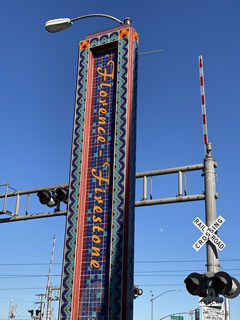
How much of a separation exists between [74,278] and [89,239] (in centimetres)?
121

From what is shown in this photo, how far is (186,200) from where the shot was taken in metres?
15.8

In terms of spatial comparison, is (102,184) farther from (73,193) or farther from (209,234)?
(209,234)

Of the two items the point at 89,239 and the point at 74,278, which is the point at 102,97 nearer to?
the point at 89,239

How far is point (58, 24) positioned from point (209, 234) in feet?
30.1

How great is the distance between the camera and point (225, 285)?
30.5 ft

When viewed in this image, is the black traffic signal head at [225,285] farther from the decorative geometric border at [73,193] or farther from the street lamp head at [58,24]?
the street lamp head at [58,24]

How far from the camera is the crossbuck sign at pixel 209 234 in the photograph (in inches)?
394

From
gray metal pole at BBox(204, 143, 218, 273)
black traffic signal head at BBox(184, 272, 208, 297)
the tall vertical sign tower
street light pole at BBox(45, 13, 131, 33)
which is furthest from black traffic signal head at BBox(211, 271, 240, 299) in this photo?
street light pole at BBox(45, 13, 131, 33)

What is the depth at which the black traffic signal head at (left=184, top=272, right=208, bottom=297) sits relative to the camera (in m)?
9.48

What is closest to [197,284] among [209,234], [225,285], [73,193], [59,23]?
[225,285]

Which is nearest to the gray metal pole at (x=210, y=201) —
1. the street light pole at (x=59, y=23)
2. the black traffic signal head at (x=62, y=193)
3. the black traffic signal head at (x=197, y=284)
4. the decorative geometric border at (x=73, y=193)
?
the black traffic signal head at (x=197, y=284)

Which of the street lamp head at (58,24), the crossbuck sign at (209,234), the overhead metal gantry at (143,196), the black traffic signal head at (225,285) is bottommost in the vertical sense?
the black traffic signal head at (225,285)

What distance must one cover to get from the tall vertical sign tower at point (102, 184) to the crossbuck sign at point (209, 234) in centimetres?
379

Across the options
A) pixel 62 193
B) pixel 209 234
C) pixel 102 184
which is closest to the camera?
pixel 209 234
